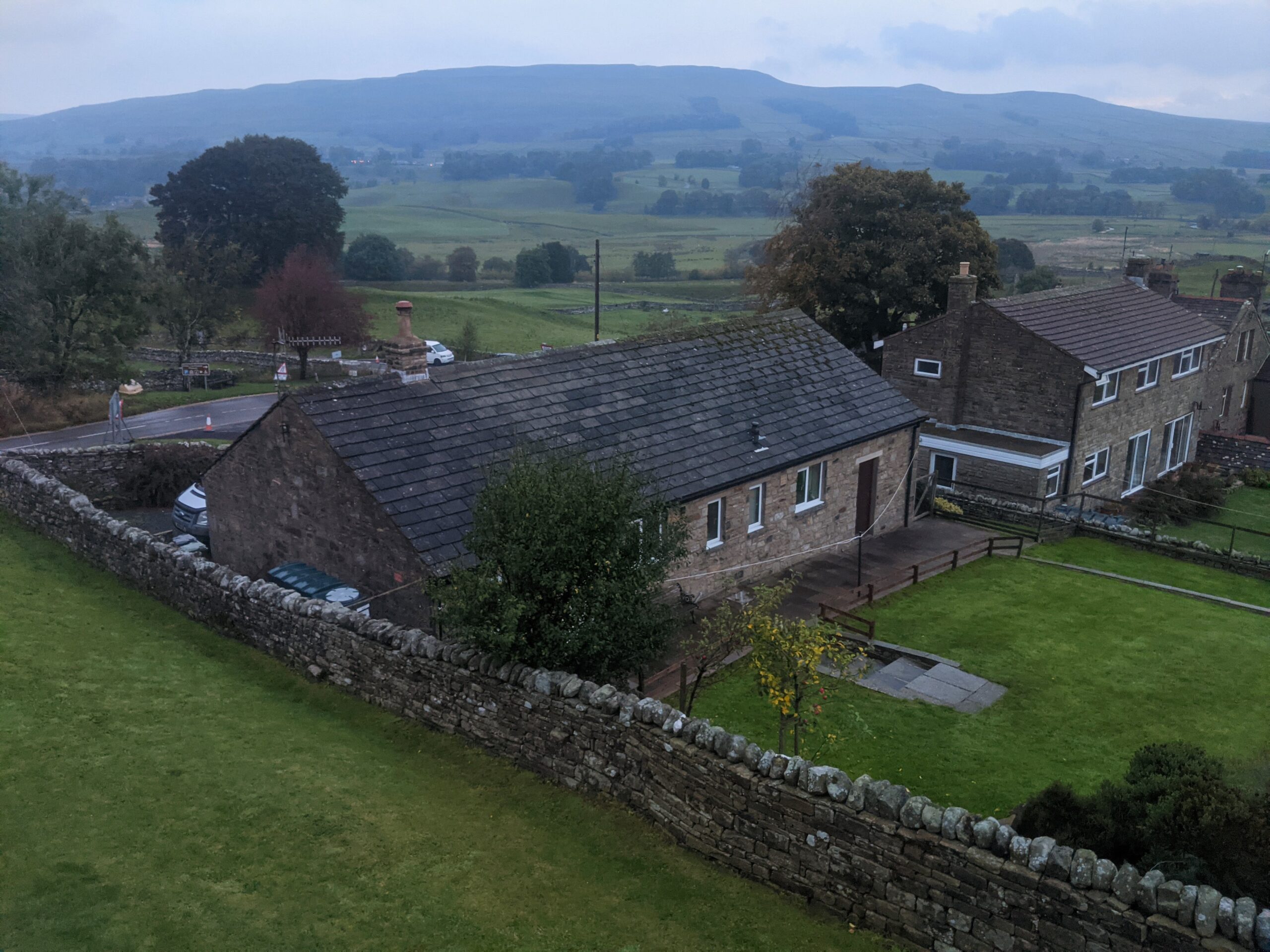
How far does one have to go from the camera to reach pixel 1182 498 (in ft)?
117

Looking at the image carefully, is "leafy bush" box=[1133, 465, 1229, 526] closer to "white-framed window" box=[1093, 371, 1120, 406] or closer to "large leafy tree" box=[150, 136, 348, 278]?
"white-framed window" box=[1093, 371, 1120, 406]

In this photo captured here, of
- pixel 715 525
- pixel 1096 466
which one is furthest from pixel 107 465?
pixel 1096 466

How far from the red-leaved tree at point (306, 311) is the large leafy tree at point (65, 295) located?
29.2 ft

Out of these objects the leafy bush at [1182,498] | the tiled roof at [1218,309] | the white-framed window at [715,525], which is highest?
the tiled roof at [1218,309]

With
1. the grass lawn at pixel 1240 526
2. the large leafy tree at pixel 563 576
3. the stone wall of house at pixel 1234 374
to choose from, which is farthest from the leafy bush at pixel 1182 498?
the large leafy tree at pixel 563 576

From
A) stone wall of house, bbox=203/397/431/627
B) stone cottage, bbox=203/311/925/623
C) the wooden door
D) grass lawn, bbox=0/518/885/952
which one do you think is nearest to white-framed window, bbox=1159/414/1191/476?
stone cottage, bbox=203/311/925/623

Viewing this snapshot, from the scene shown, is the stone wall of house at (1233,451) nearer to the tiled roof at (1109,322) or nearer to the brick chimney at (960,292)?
the tiled roof at (1109,322)

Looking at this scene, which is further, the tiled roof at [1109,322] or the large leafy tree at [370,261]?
the large leafy tree at [370,261]

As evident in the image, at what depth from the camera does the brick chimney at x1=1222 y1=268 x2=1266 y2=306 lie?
172 ft

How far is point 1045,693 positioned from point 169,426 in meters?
37.2

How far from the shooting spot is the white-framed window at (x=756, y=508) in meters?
23.1

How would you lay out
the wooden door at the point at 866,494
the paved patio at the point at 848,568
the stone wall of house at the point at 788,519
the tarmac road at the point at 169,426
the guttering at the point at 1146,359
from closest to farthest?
the paved patio at the point at 848,568 < the stone wall of house at the point at 788,519 < the wooden door at the point at 866,494 < the guttering at the point at 1146,359 < the tarmac road at the point at 169,426

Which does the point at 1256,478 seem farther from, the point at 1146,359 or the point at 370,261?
the point at 370,261

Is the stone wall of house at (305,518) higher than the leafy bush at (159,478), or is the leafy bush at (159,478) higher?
the stone wall of house at (305,518)
